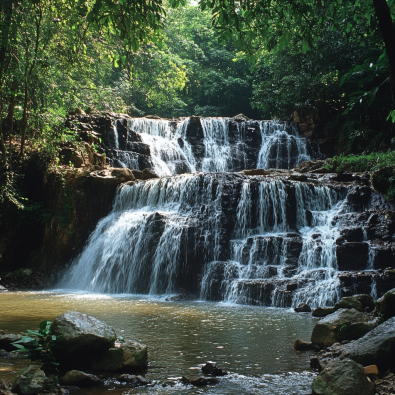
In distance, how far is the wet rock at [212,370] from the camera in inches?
159

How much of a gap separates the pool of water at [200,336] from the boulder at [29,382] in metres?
0.39

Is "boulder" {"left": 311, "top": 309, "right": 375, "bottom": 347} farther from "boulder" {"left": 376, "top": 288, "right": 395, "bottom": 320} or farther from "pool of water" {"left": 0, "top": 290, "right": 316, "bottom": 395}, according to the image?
"pool of water" {"left": 0, "top": 290, "right": 316, "bottom": 395}

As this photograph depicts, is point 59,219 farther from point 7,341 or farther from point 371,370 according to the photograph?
point 371,370

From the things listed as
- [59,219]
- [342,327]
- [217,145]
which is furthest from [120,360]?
[217,145]

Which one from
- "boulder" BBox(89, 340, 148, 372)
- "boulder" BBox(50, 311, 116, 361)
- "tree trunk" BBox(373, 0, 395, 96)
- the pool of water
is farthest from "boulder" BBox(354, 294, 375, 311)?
"tree trunk" BBox(373, 0, 395, 96)

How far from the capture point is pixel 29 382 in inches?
131

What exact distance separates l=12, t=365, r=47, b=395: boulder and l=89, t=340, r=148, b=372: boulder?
28.7 inches

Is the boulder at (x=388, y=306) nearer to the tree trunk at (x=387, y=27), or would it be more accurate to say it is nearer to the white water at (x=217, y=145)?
the tree trunk at (x=387, y=27)

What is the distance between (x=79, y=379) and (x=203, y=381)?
45.2 inches

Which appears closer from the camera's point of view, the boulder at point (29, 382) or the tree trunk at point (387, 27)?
the tree trunk at point (387, 27)

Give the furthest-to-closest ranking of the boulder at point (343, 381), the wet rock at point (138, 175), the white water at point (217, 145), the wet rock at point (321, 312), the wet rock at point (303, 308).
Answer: the white water at point (217, 145) → the wet rock at point (138, 175) → the wet rock at point (303, 308) → the wet rock at point (321, 312) → the boulder at point (343, 381)

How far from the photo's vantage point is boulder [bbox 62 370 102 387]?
3.70 metres

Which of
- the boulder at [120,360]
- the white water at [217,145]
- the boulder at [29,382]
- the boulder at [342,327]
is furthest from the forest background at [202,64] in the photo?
the boulder at [29,382]

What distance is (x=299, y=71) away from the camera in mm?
20906
